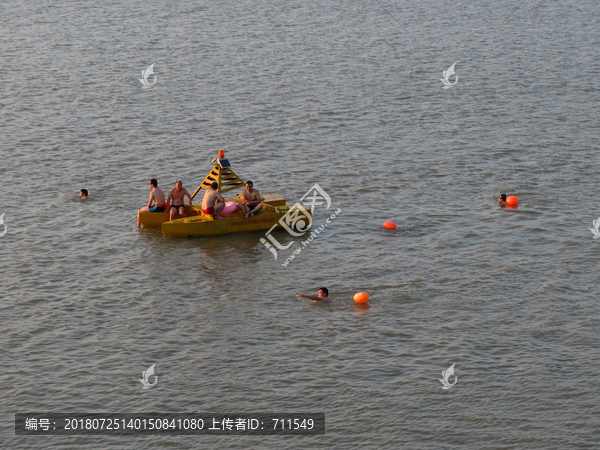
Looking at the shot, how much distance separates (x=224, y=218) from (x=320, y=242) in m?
2.85

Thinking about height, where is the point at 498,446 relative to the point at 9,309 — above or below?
below

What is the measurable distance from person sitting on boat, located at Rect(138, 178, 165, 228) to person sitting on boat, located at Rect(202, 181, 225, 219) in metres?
1.32

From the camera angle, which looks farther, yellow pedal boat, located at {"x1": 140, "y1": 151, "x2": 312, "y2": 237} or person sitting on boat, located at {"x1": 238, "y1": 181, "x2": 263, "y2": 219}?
person sitting on boat, located at {"x1": 238, "y1": 181, "x2": 263, "y2": 219}

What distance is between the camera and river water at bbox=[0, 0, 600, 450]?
16062 mm

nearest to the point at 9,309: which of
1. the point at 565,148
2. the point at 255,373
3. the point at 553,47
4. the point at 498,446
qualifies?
the point at 255,373

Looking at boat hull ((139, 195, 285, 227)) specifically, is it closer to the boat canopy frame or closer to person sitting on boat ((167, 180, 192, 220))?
person sitting on boat ((167, 180, 192, 220))

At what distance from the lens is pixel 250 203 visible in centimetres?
2341

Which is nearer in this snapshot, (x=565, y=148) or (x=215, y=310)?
(x=215, y=310)

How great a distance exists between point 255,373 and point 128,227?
895 centimetres

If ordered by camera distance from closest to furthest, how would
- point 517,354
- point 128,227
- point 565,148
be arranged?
1. point 517,354
2. point 128,227
3. point 565,148

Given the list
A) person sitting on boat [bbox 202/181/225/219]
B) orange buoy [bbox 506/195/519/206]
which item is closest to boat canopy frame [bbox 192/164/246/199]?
person sitting on boat [bbox 202/181/225/219]

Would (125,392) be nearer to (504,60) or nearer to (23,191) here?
(23,191)

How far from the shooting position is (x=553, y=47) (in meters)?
43.5

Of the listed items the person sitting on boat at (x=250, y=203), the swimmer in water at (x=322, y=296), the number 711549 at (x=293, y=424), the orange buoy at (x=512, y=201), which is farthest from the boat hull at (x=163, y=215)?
the number 711549 at (x=293, y=424)
